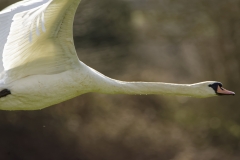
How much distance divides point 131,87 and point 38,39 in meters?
1.05

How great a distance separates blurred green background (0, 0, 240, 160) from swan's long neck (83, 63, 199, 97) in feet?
14.4

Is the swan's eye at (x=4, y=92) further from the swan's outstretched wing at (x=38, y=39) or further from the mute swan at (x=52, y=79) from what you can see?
the swan's outstretched wing at (x=38, y=39)

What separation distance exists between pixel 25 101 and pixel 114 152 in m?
4.76

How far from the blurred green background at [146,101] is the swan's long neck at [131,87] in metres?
4.38

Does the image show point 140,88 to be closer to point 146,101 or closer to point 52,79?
point 52,79

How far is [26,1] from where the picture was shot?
5656 millimetres

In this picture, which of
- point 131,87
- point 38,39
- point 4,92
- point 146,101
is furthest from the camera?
point 146,101

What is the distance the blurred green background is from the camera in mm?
9664

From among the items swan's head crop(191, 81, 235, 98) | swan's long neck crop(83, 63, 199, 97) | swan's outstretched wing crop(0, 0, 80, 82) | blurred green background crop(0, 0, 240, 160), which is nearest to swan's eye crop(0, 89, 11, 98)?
swan's outstretched wing crop(0, 0, 80, 82)

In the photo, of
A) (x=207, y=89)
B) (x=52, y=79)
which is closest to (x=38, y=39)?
(x=52, y=79)

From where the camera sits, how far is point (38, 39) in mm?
4621

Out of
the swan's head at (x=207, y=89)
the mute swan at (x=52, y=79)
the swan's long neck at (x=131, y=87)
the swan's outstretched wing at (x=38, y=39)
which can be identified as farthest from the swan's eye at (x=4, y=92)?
the swan's head at (x=207, y=89)

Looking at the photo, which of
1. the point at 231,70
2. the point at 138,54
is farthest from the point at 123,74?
the point at 231,70

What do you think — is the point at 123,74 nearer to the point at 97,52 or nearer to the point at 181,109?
the point at 97,52
